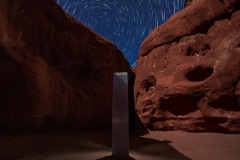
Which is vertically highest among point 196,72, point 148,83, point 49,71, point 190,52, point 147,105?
point 190,52

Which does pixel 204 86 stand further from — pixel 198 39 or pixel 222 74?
pixel 198 39

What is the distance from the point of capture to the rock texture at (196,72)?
23.9ft

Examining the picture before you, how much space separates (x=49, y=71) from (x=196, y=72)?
5.85 metres

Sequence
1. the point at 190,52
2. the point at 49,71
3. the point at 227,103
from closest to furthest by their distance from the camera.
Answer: the point at 227,103 < the point at 190,52 < the point at 49,71

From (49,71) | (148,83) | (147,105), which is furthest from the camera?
(148,83)

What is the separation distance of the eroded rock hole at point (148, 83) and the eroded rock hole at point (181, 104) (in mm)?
1400

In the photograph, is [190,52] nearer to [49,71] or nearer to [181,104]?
Result: [181,104]

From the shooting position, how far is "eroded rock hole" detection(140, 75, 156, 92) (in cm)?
1018

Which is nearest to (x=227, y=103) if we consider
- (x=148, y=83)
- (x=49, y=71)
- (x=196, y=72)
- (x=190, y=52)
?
(x=196, y=72)

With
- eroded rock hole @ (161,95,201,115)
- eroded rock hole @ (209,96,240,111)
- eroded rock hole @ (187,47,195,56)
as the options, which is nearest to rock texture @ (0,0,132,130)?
eroded rock hole @ (161,95,201,115)

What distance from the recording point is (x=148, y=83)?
10469 millimetres

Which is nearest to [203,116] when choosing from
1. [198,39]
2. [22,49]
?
[198,39]

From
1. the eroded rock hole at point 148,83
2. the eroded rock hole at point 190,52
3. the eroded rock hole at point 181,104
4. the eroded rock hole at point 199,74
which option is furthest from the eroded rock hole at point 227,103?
the eroded rock hole at point 148,83

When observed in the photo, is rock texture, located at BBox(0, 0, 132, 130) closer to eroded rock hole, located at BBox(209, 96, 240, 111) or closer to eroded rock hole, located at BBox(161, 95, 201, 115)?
eroded rock hole, located at BBox(161, 95, 201, 115)
